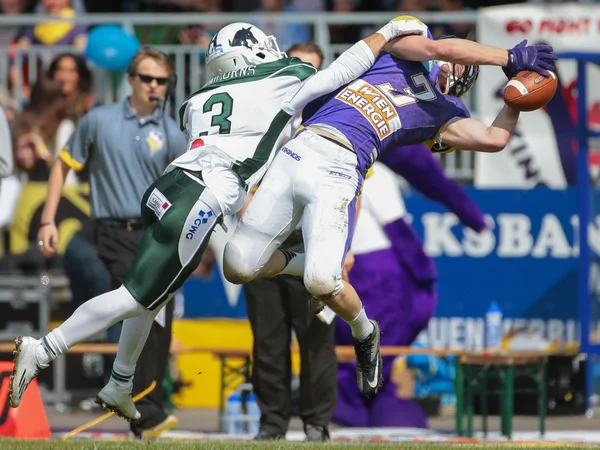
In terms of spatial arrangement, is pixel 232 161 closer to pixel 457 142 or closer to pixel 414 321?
pixel 457 142

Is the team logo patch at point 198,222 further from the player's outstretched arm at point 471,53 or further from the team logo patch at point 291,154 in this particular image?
the player's outstretched arm at point 471,53

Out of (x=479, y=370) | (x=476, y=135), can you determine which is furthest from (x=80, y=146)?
(x=479, y=370)

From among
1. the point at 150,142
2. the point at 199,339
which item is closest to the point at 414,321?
the point at 199,339

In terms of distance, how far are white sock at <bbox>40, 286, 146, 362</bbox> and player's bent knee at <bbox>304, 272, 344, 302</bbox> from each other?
845mm

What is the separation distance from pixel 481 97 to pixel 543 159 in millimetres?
724

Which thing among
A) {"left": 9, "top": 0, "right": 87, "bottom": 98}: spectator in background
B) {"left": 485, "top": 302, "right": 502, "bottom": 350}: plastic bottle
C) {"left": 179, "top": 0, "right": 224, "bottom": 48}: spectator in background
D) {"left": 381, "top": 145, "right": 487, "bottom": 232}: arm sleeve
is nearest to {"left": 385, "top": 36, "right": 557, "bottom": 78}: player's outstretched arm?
{"left": 381, "top": 145, "right": 487, "bottom": 232}: arm sleeve

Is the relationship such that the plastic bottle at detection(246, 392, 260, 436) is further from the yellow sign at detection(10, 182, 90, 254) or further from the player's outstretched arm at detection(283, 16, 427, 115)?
the player's outstretched arm at detection(283, 16, 427, 115)

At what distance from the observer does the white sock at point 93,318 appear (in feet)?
21.5

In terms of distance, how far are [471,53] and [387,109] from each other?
1.62 feet

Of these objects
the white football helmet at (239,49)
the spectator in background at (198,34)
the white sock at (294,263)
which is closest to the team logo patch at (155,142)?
the white football helmet at (239,49)

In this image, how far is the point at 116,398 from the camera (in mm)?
6730

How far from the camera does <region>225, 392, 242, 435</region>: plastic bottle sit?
9.33 meters

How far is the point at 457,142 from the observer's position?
22.4ft

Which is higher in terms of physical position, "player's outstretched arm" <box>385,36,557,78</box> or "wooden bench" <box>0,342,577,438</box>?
"player's outstretched arm" <box>385,36,557,78</box>
